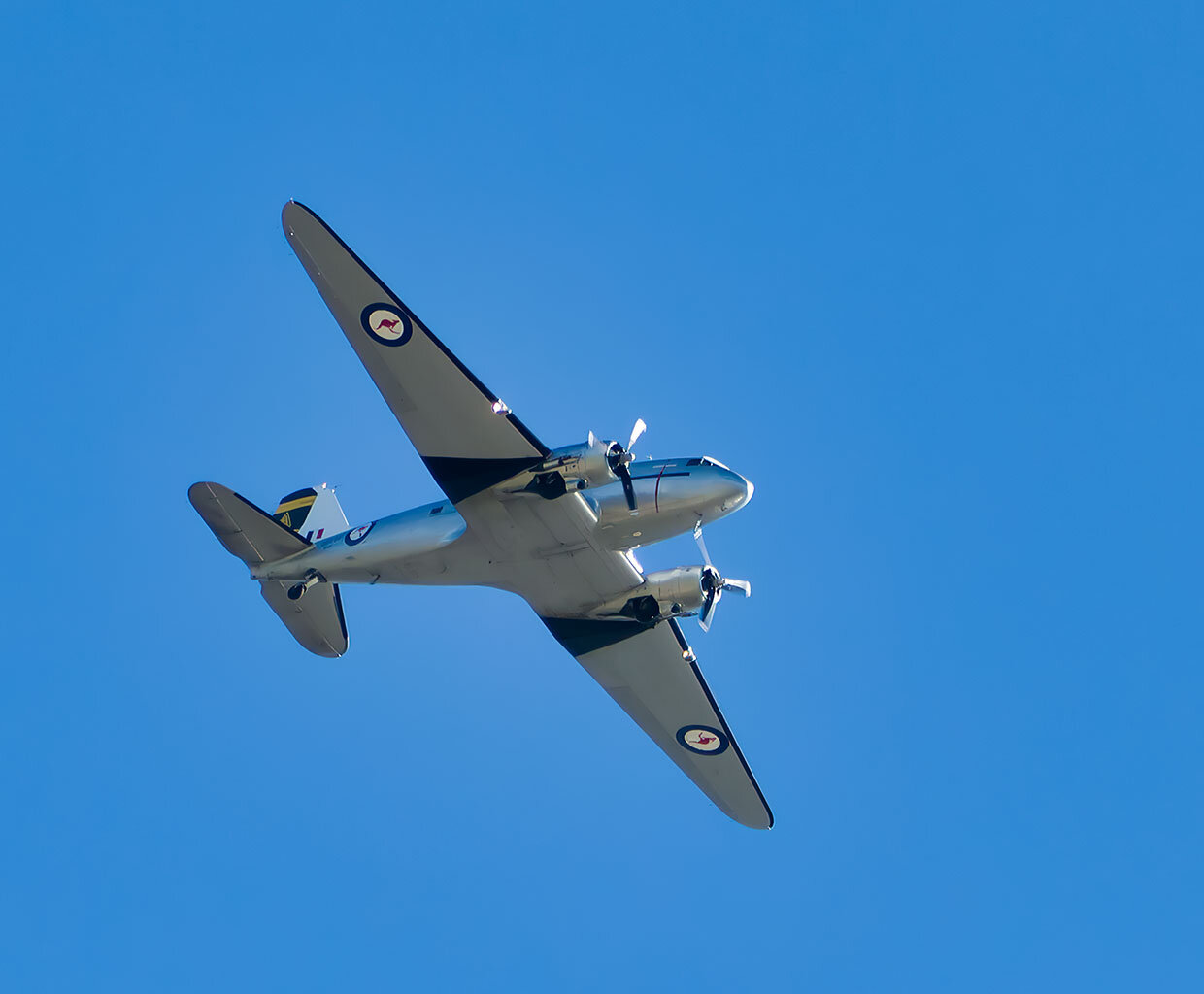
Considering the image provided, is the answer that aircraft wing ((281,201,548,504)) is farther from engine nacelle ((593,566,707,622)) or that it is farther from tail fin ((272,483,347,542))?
tail fin ((272,483,347,542))

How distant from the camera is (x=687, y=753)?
111 feet

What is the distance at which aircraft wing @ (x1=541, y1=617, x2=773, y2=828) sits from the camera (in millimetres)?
32531

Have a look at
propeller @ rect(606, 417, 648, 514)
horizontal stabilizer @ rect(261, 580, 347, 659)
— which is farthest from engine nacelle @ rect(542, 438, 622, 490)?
horizontal stabilizer @ rect(261, 580, 347, 659)

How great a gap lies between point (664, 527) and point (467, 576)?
5994 millimetres

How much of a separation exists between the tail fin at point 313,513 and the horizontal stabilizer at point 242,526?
3.46 metres

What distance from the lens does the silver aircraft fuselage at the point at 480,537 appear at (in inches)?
1093

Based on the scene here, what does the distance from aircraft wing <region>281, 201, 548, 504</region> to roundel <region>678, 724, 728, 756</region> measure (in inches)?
418

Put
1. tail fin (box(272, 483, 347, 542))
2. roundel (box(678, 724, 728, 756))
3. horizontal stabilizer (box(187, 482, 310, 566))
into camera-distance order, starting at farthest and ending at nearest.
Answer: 1. tail fin (box(272, 483, 347, 542))
2. roundel (box(678, 724, 728, 756))
3. horizontal stabilizer (box(187, 482, 310, 566))

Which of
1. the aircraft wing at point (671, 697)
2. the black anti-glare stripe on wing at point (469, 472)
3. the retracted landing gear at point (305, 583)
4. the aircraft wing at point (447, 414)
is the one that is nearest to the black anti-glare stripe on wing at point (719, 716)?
the aircraft wing at point (671, 697)

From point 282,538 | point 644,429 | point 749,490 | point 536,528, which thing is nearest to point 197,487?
point 282,538

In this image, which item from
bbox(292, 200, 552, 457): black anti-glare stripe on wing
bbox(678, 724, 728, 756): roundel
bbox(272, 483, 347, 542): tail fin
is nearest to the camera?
bbox(292, 200, 552, 457): black anti-glare stripe on wing

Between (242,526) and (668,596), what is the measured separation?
39.9 feet

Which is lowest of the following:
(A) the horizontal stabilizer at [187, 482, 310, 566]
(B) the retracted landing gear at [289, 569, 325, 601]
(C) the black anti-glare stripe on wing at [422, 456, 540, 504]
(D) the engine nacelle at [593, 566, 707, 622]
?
(B) the retracted landing gear at [289, 569, 325, 601]

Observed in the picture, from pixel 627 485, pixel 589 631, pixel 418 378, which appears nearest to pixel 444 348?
pixel 418 378
